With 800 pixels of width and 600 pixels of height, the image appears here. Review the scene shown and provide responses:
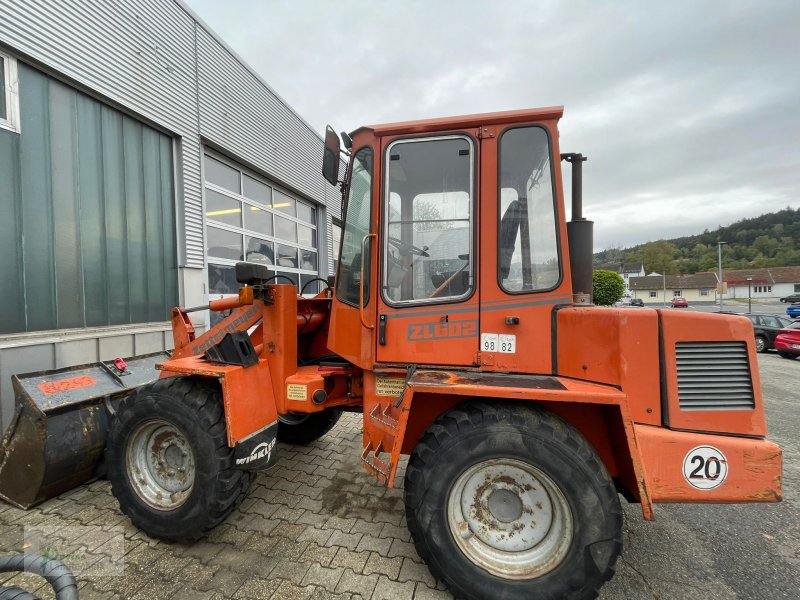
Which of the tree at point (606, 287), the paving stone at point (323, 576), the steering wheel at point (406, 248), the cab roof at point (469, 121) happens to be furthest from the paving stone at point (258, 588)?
the tree at point (606, 287)

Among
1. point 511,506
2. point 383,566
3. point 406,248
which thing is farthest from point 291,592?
point 406,248

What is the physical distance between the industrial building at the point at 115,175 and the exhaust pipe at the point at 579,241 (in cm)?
328

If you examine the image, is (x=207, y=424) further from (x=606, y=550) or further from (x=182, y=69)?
(x=182, y=69)

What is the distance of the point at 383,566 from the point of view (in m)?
2.38

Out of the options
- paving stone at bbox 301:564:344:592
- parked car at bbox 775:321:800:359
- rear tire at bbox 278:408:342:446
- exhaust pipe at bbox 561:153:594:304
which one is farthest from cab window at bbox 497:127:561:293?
parked car at bbox 775:321:800:359

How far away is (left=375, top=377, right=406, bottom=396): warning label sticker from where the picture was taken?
2559mm

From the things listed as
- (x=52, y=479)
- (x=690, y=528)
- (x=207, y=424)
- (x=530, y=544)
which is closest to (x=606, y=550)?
(x=530, y=544)

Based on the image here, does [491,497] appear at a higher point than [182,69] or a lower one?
lower

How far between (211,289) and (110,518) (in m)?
4.49

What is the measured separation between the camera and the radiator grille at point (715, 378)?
204cm

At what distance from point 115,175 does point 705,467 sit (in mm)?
7112

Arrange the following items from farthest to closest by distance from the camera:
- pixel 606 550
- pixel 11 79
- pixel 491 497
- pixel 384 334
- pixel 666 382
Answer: pixel 11 79, pixel 384 334, pixel 491 497, pixel 666 382, pixel 606 550

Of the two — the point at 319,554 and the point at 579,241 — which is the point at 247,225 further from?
the point at 579,241

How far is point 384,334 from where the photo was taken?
2473 mm
